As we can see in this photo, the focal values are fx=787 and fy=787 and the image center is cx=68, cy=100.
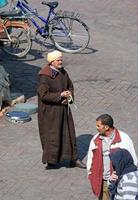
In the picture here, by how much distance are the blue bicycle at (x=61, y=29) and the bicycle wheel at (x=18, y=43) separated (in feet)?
1.33

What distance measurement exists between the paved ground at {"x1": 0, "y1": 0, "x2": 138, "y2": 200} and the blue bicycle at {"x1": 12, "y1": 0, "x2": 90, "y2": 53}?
0.87 feet

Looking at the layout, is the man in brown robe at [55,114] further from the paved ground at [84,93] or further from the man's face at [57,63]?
the paved ground at [84,93]

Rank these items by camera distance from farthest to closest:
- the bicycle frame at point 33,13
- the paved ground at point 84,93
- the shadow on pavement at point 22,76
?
the bicycle frame at point 33,13, the shadow on pavement at point 22,76, the paved ground at point 84,93

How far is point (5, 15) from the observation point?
15.4 m

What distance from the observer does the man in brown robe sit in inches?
420

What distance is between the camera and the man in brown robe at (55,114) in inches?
420

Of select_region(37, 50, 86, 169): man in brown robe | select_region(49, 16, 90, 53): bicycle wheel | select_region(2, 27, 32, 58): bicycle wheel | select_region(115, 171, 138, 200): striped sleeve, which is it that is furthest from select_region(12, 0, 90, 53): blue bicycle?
select_region(115, 171, 138, 200): striped sleeve

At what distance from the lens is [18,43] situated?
1564 centimetres

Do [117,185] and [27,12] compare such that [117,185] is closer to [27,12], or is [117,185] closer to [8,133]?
[8,133]

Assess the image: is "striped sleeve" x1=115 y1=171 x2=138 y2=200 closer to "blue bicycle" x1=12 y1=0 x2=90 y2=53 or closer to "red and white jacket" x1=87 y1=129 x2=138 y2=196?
"red and white jacket" x1=87 y1=129 x2=138 y2=196

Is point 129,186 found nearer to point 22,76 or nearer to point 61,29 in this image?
Answer: point 22,76

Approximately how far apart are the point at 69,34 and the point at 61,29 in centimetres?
23

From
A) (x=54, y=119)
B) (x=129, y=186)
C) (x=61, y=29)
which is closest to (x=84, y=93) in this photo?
(x=61, y=29)

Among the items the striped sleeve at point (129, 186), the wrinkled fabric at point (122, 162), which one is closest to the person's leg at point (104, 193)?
the wrinkled fabric at point (122, 162)
